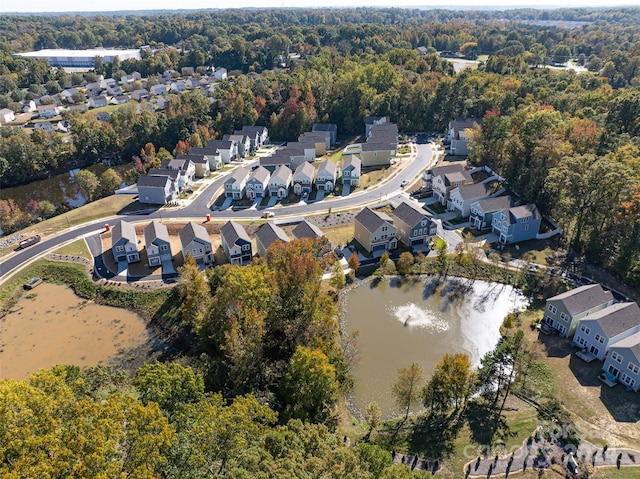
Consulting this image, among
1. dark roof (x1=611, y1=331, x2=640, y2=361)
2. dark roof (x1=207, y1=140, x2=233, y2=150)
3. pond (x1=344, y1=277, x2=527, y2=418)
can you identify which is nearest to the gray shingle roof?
pond (x1=344, y1=277, x2=527, y2=418)

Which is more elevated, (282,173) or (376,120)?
(376,120)

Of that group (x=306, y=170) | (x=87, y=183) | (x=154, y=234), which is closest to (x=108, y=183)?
(x=87, y=183)

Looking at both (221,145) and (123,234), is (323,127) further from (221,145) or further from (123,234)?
(123,234)

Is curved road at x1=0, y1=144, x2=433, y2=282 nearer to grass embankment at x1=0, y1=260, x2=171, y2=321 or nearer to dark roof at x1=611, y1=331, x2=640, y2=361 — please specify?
grass embankment at x1=0, y1=260, x2=171, y2=321

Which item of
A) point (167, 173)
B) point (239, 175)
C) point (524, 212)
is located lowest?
point (239, 175)

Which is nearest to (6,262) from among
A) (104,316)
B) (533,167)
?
(104,316)

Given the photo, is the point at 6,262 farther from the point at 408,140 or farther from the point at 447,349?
the point at 408,140
